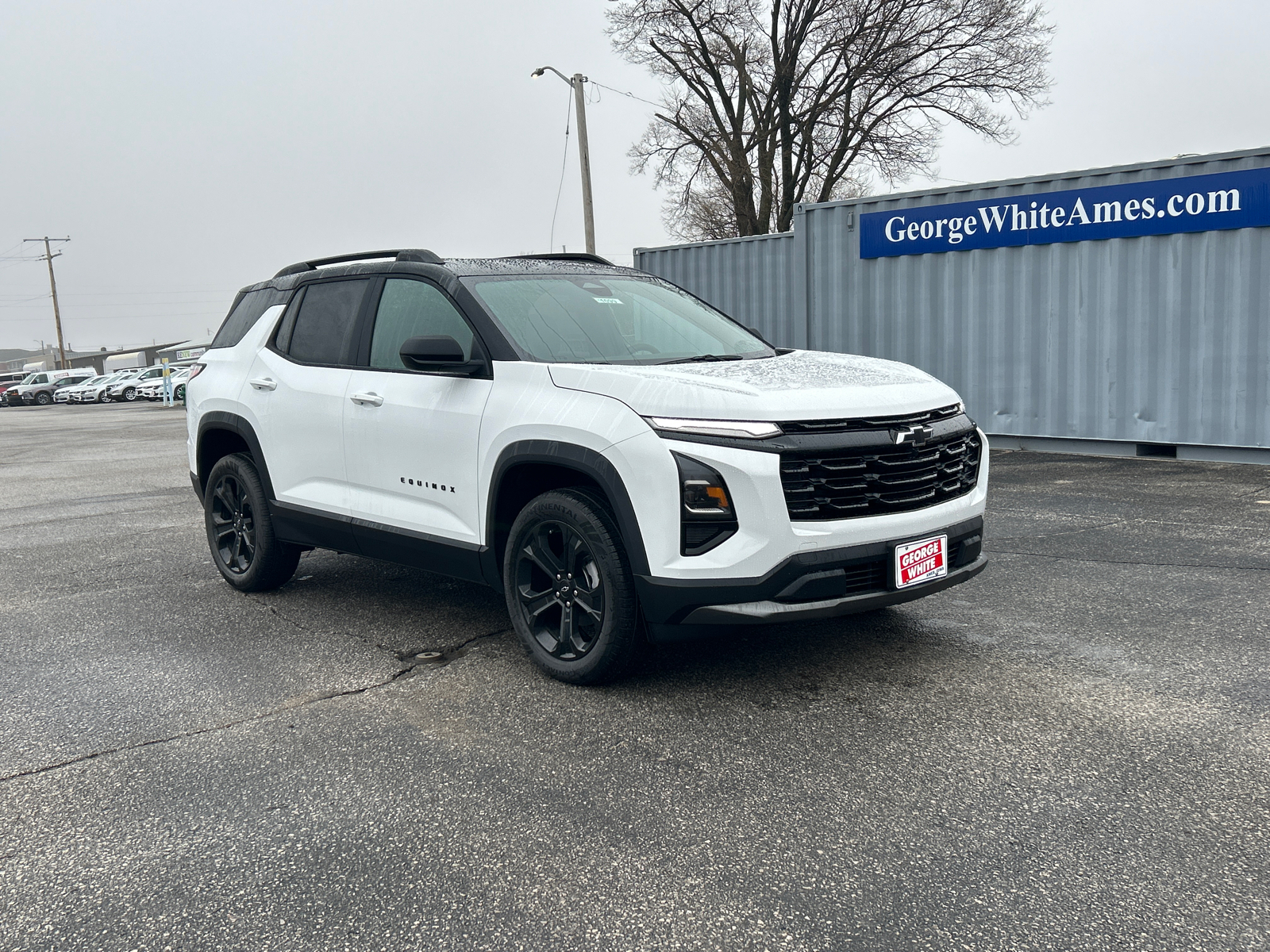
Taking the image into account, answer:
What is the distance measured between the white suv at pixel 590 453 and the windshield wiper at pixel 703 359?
0.02 metres

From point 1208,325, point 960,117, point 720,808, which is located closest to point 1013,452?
point 1208,325

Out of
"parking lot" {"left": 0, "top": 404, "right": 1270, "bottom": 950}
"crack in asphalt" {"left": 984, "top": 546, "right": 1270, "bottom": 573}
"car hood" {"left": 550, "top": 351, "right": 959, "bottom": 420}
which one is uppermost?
"car hood" {"left": 550, "top": 351, "right": 959, "bottom": 420}

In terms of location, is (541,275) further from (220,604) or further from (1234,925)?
(1234,925)

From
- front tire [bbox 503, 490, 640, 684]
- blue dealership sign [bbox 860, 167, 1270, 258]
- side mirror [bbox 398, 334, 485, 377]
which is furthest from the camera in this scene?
blue dealership sign [bbox 860, 167, 1270, 258]

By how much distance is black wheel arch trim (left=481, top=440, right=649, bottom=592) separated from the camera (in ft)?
12.6

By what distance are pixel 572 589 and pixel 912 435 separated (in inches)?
57.3

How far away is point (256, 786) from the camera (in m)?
3.39

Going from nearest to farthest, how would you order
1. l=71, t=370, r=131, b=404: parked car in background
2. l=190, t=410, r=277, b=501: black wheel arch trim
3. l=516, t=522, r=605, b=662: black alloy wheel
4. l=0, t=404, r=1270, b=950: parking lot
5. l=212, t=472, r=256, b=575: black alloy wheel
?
l=0, t=404, r=1270, b=950: parking lot → l=516, t=522, r=605, b=662: black alloy wheel → l=190, t=410, r=277, b=501: black wheel arch trim → l=212, t=472, r=256, b=575: black alloy wheel → l=71, t=370, r=131, b=404: parked car in background

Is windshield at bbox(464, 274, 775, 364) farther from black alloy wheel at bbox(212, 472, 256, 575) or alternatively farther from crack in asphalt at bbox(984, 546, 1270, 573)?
crack in asphalt at bbox(984, 546, 1270, 573)

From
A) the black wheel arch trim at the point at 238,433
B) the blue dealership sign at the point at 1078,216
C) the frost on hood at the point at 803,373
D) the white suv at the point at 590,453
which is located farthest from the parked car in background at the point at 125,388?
the frost on hood at the point at 803,373

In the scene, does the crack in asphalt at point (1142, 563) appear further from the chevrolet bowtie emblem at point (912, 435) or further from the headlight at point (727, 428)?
the headlight at point (727, 428)

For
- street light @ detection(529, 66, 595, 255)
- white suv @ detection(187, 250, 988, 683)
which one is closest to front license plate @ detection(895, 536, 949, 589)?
white suv @ detection(187, 250, 988, 683)

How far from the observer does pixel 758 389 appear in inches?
151

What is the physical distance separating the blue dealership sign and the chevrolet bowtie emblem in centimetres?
810
